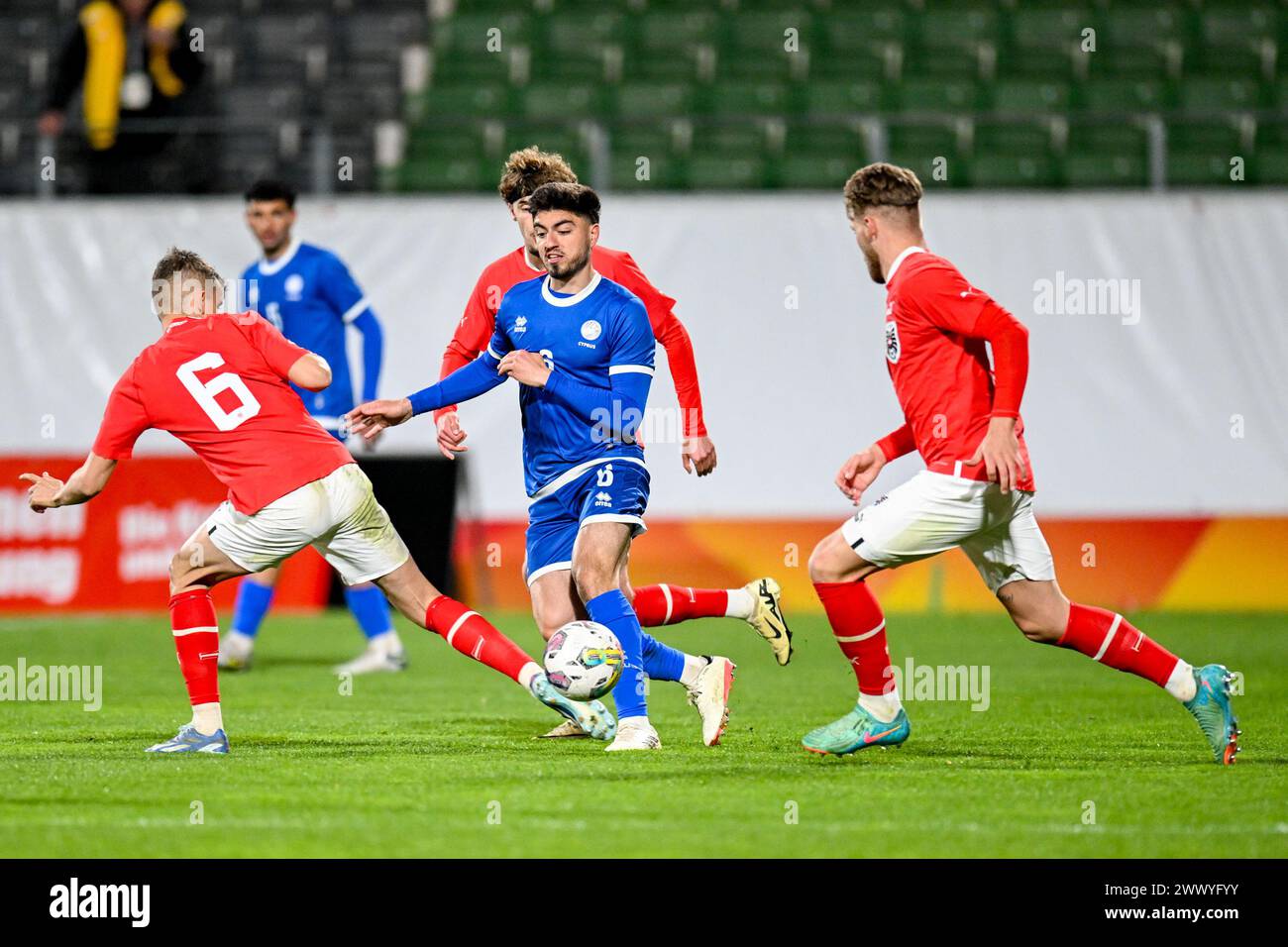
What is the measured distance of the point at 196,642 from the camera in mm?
6930

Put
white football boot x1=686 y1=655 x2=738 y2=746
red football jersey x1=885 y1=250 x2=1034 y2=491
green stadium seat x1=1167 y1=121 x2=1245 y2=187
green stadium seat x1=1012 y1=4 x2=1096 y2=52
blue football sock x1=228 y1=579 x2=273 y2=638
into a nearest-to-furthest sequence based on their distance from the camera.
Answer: red football jersey x1=885 y1=250 x2=1034 y2=491 → white football boot x1=686 y1=655 x2=738 y2=746 → blue football sock x1=228 y1=579 x2=273 y2=638 → green stadium seat x1=1167 y1=121 x2=1245 y2=187 → green stadium seat x1=1012 y1=4 x2=1096 y2=52

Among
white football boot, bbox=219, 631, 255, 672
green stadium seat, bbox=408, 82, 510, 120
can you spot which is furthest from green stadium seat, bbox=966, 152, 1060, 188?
white football boot, bbox=219, 631, 255, 672

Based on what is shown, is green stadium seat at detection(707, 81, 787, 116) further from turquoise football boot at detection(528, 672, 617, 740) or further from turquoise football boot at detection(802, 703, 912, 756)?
turquoise football boot at detection(802, 703, 912, 756)

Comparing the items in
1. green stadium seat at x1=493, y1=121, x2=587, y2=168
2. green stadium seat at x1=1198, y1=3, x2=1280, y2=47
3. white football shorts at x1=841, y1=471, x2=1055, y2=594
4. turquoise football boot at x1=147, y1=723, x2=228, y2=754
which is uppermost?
green stadium seat at x1=1198, y1=3, x2=1280, y2=47

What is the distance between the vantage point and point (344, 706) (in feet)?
28.5

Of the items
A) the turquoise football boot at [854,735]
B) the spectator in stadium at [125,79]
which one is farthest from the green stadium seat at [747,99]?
the turquoise football boot at [854,735]

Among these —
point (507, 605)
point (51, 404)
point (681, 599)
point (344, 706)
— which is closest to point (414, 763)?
point (681, 599)

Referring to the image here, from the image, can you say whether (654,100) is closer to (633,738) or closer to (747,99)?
(747,99)

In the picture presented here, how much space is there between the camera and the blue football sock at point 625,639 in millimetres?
6816

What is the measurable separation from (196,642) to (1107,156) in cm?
1060

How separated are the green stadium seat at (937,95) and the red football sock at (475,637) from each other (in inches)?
412

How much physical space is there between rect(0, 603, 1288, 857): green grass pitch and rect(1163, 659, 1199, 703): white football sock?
256 millimetres

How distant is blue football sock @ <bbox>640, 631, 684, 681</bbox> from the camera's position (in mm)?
7297

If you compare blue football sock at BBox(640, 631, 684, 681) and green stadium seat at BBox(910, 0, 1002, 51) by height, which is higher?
green stadium seat at BBox(910, 0, 1002, 51)
